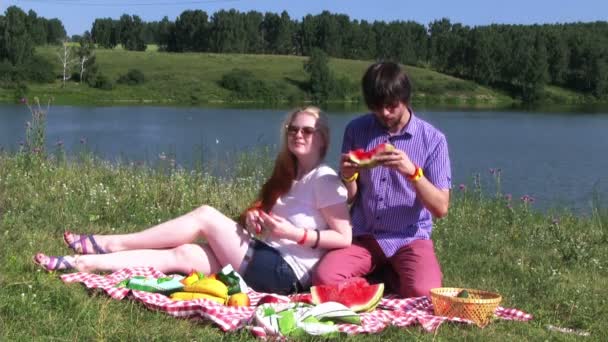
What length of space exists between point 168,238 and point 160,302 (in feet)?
2.19

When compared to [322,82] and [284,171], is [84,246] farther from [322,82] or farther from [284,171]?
[322,82]

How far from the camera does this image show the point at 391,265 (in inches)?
173

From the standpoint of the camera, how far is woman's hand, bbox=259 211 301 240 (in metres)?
3.95

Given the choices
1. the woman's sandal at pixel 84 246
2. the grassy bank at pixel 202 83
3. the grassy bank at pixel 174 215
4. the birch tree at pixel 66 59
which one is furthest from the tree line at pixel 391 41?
the woman's sandal at pixel 84 246

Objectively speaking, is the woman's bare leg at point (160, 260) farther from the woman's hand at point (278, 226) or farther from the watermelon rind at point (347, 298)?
the watermelon rind at point (347, 298)

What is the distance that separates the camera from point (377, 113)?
412 centimetres

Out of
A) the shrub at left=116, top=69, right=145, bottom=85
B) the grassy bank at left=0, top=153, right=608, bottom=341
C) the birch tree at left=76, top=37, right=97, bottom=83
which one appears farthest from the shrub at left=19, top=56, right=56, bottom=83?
the grassy bank at left=0, top=153, right=608, bottom=341

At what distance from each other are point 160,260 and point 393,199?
1348 millimetres

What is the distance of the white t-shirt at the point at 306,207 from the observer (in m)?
4.09

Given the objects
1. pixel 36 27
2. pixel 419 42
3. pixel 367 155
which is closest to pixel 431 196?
pixel 367 155

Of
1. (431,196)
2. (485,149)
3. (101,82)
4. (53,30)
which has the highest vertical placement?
(53,30)

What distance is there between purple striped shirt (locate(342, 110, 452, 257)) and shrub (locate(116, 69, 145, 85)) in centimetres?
6461

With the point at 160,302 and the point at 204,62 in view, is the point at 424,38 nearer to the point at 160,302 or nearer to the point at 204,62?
the point at 204,62

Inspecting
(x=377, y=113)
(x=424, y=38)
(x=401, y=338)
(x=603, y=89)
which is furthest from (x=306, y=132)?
(x=424, y=38)
